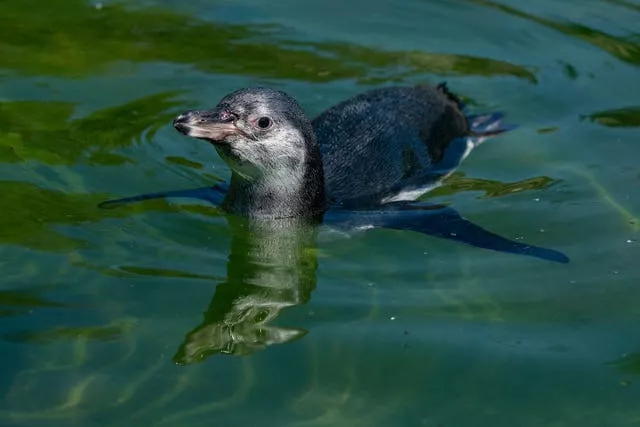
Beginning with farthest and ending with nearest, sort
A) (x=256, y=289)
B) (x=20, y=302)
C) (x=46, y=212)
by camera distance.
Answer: (x=46, y=212) → (x=256, y=289) → (x=20, y=302)

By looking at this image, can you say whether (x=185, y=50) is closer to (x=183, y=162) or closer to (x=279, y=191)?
(x=183, y=162)

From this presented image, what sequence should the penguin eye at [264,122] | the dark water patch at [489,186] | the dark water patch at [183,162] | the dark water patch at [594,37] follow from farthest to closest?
1. the dark water patch at [594,37]
2. the dark water patch at [183,162]
3. the dark water patch at [489,186]
4. the penguin eye at [264,122]

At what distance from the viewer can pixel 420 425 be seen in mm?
5926

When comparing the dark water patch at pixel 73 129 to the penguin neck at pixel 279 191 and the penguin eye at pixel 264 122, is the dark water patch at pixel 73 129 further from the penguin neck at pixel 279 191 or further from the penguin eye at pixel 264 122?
the penguin eye at pixel 264 122

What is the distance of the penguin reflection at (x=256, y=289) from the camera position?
21.4ft

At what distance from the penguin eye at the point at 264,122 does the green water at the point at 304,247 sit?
2.12ft

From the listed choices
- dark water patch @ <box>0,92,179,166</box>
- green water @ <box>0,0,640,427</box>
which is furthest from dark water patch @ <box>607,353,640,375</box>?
dark water patch @ <box>0,92,179,166</box>

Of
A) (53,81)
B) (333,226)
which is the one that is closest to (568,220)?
(333,226)

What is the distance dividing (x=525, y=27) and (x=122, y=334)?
573 cm

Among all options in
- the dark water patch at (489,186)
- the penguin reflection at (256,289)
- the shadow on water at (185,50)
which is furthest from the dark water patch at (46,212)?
the shadow on water at (185,50)

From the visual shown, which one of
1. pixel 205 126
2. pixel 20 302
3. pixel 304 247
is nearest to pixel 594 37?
pixel 304 247

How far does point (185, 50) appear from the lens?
10.4m

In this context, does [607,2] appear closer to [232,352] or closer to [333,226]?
[333,226]

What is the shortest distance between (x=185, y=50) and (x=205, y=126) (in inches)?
128
